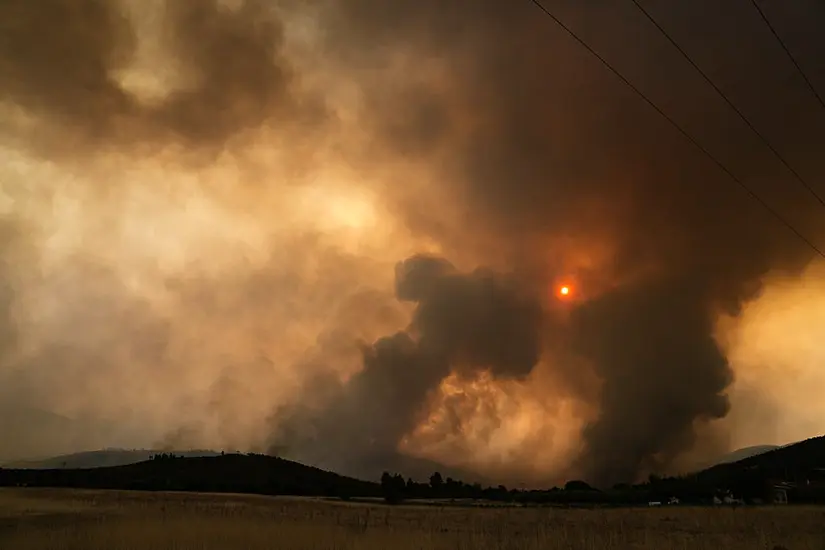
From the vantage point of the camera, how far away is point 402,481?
509ft

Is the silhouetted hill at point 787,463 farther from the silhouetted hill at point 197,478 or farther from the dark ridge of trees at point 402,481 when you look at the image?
the silhouetted hill at point 197,478

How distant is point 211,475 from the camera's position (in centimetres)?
17350

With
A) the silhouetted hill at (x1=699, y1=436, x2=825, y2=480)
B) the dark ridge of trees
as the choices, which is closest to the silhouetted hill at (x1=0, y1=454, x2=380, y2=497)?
the dark ridge of trees

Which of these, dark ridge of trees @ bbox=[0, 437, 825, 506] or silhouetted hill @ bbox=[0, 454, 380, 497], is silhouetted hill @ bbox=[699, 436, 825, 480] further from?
silhouetted hill @ bbox=[0, 454, 380, 497]

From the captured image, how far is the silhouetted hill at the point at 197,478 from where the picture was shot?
450 feet

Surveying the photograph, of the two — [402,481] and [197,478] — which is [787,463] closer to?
[402,481]

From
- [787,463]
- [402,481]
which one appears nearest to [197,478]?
[402,481]

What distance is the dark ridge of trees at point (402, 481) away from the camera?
125 m

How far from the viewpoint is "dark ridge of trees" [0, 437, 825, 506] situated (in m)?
125

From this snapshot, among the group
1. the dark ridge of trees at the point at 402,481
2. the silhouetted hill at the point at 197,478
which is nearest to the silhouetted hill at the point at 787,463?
the dark ridge of trees at the point at 402,481

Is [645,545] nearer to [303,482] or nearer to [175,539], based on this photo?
[175,539]

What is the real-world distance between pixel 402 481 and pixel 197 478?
5772 centimetres

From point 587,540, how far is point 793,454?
18820cm

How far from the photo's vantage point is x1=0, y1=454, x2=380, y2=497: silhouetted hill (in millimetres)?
137125
